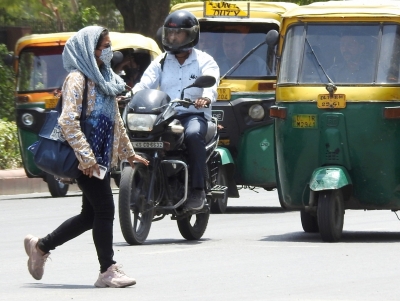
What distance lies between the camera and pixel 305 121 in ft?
35.4

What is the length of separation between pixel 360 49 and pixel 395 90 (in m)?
0.50

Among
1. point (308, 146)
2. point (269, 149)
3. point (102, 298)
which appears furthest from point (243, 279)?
point (269, 149)

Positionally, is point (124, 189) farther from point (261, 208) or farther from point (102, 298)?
point (261, 208)

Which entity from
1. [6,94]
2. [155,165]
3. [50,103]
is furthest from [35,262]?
[6,94]

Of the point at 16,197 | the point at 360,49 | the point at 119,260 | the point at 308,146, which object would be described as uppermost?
the point at 360,49

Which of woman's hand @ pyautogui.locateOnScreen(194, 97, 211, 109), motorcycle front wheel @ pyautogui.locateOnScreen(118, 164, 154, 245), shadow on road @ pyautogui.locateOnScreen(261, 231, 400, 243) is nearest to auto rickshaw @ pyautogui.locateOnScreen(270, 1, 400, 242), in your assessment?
shadow on road @ pyautogui.locateOnScreen(261, 231, 400, 243)

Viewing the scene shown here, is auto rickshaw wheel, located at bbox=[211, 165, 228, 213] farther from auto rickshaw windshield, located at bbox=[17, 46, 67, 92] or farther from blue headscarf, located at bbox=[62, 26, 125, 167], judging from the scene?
blue headscarf, located at bbox=[62, 26, 125, 167]

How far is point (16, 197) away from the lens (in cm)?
1753

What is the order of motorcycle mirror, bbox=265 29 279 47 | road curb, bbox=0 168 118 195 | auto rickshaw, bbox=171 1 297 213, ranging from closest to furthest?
1. motorcycle mirror, bbox=265 29 279 47
2. auto rickshaw, bbox=171 1 297 213
3. road curb, bbox=0 168 118 195

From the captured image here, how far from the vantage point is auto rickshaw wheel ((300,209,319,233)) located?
11.5m

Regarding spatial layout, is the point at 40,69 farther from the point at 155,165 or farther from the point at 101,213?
the point at 101,213

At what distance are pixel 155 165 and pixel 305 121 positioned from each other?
138cm

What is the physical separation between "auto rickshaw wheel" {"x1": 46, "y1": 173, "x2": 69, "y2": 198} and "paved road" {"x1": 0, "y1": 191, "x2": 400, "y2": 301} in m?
3.81

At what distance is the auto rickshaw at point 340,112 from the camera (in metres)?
10.6
